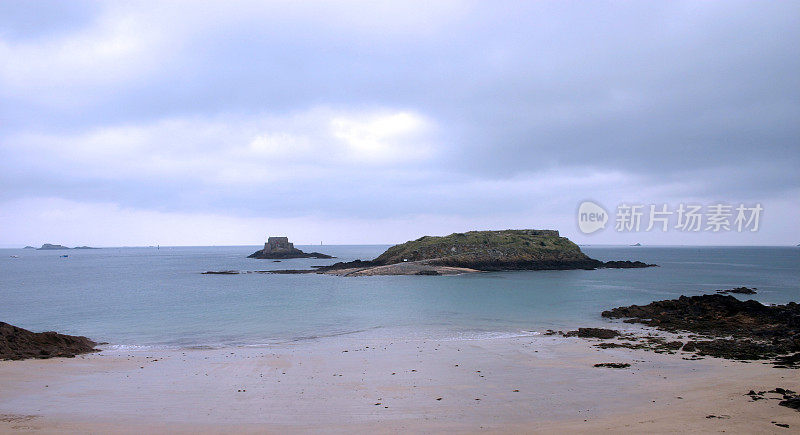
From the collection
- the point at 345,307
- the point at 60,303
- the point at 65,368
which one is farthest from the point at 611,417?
the point at 60,303

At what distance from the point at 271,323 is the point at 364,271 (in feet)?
159

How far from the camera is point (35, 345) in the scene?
1833 centimetres

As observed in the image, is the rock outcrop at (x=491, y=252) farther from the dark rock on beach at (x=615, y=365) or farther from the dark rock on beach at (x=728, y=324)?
the dark rock on beach at (x=615, y=365)

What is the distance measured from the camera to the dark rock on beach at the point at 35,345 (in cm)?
1739

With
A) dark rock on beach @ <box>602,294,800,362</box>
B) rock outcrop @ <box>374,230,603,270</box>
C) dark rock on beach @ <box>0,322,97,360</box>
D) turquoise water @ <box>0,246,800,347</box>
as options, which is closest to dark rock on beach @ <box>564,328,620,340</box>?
turquoise water @ <box>0,246,800,347</box>

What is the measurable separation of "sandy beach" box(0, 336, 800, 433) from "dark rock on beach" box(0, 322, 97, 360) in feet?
3.29

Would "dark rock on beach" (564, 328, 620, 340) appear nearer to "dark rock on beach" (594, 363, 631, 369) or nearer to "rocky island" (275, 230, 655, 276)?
"dark rock on beach" (594, 363, 631, 369)

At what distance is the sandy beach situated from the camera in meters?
9.83

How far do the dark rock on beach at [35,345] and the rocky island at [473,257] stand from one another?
55679 mm

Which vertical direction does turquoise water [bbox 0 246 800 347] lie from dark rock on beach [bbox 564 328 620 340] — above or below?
below

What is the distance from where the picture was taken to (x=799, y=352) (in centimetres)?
1678

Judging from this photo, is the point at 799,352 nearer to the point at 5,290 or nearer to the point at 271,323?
the point at 271,323

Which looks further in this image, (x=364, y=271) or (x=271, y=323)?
(x=364, y=271)

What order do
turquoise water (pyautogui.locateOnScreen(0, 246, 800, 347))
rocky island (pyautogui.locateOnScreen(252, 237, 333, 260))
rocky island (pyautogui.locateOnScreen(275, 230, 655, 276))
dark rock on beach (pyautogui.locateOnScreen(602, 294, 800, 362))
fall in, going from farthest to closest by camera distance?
rocky island (pyautogui.locateOnScreen(252, 237, 333, 260)) < rocky island (pyautogui.locateOnScreen(275, 230, 655, 276)) < turquoise water (pyautogui.locateOnScreen(0, 246, 800, 347)) < dark rock on beach (pyautogui.locateOnScreen(602, 294, 800, 362))
